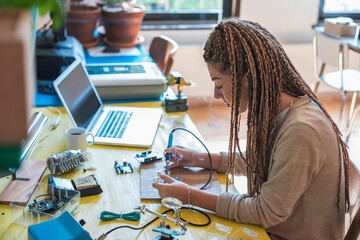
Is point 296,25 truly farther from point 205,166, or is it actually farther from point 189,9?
point 205,166

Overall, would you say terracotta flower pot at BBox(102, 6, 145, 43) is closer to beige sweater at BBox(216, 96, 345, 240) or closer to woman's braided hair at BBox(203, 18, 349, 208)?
woman's braided hair at BBox(203, 18, 349, 208)

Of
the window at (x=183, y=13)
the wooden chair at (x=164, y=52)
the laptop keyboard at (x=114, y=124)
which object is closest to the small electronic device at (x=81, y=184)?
the laptop keyboard at (x=114, y=124)

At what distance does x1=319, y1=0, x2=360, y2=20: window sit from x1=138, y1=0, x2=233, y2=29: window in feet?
2.98

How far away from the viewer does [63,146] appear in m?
1.65

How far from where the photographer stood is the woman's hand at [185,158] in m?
1.51

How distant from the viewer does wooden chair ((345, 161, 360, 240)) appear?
1.28 m

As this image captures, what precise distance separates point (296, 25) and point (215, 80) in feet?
9.56

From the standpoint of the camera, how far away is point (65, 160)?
1.46 meters

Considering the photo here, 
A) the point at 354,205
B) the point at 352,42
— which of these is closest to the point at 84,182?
the point at 354,205

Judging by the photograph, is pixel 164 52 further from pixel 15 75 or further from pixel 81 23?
pixel 15 75

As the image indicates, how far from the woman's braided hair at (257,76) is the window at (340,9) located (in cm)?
305

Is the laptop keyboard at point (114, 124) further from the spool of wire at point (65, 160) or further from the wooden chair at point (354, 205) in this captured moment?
the wooden chair at point (354, 205)

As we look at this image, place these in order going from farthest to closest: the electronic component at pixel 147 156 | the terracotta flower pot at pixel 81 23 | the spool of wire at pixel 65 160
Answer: the terracotta flower pot at pixel 81 23 → the electronic component at pixel 147 156 → the spool of wire at pixel 65 160

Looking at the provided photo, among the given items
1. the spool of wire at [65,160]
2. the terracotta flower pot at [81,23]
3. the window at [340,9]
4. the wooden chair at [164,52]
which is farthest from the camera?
the window at [340,9]
